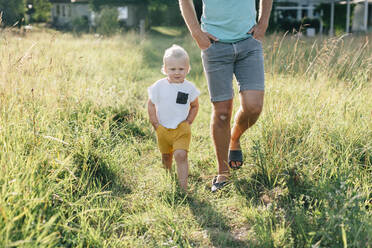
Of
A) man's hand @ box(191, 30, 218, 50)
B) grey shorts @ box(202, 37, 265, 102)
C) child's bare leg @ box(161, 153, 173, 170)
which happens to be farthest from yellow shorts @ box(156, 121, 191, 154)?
man's hand @ box(191, 30, 218, 50)

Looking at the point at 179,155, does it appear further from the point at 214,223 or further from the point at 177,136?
the point at 214,223

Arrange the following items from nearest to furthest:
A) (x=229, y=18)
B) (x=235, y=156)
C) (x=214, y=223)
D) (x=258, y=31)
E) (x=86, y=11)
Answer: (x=214, y=223), (x=229, y=18), (x=258, y=31), (x=235, y=156), (x=86, y=11)

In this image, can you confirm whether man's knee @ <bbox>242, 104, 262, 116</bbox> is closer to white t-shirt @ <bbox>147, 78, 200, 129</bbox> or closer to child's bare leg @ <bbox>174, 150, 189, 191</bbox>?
white t-shirt @ <bbox>147, 78, 200, 129</bbox>

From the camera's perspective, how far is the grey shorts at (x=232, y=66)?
3041 millimetres

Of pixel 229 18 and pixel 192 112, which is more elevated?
pixel 229 18

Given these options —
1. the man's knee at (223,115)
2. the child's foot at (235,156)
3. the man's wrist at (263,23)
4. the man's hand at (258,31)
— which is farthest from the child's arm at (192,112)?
the man's wrist at (263,23)

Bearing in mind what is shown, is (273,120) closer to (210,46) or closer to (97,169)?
(210,46)

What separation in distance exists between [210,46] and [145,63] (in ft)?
23.8

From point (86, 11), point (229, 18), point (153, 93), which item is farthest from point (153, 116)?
point (86, 11)

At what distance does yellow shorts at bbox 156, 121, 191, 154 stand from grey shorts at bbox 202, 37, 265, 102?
1.21 feet

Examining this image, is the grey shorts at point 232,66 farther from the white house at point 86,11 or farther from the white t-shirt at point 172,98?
the white house at point 86,11

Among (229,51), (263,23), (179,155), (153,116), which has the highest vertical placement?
(263,23)

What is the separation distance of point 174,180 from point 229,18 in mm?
1402

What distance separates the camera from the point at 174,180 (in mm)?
3217
